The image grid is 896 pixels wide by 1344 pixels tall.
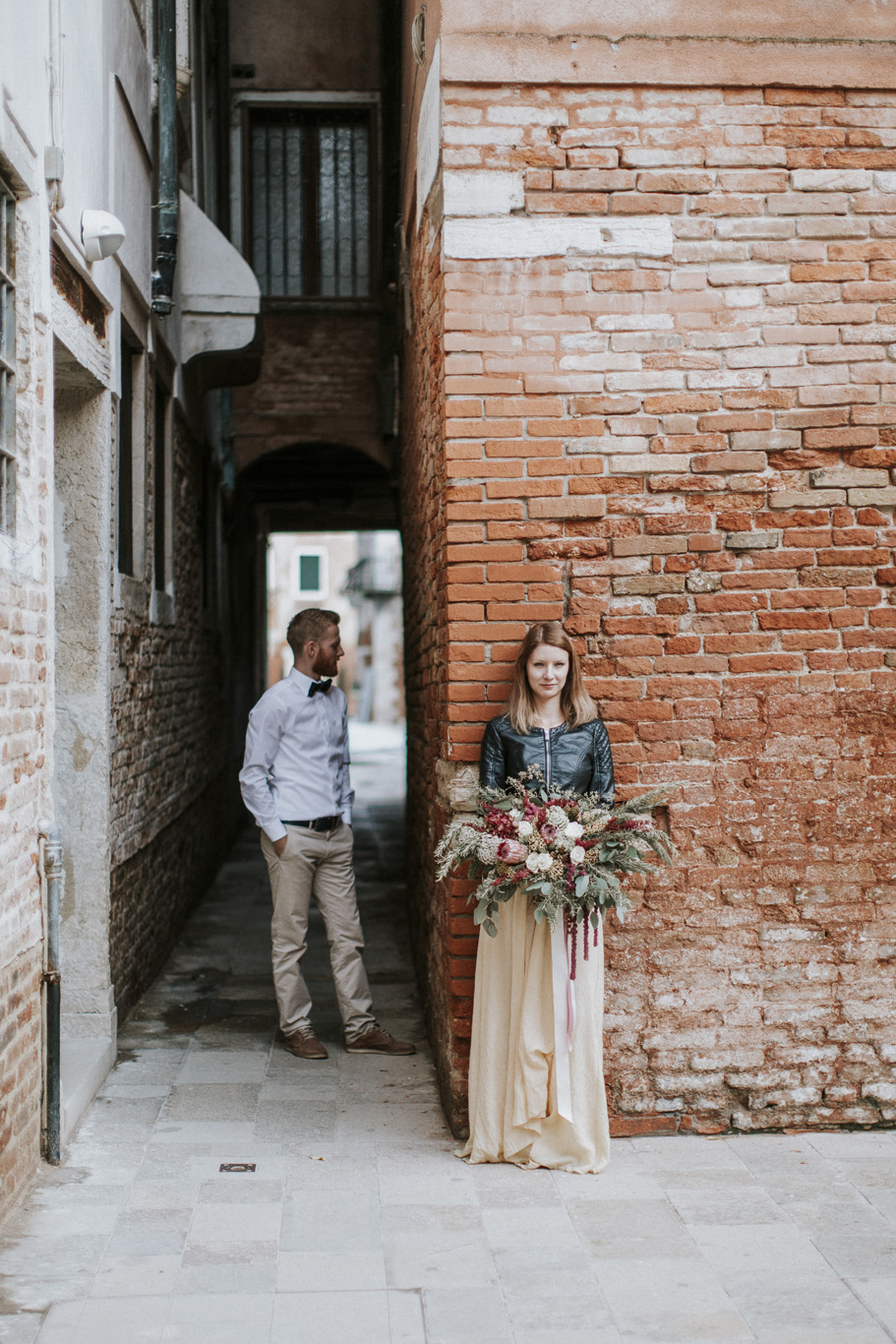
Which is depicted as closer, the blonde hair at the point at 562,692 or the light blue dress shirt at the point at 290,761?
the blonde hair at the point at 562,692

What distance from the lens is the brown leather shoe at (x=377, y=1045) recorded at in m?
5.86

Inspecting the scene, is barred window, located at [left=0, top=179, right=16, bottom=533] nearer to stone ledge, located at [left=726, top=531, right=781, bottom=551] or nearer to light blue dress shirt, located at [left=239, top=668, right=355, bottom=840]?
light blue dress shirt, located at [left=239, top=668, right=355, bottom=840]

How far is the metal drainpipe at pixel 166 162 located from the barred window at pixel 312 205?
397 cm

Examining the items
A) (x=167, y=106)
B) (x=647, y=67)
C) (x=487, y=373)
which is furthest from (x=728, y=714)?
(x=167, y=106)

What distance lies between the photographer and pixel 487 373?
4.73 m

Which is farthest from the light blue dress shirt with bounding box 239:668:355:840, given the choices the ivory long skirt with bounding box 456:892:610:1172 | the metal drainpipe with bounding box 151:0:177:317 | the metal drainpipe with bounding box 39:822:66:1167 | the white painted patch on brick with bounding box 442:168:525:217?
the metal drainpipe with bounding box 151:0:177:317

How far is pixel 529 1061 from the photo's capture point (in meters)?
4.39

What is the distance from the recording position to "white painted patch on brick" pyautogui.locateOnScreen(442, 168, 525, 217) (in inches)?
185

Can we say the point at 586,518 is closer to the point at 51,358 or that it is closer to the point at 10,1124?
the point at 51,358

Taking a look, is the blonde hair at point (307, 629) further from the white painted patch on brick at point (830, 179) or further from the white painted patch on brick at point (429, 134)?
the white painted patch on brick at point (830, 179)

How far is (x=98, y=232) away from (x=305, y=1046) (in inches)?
149

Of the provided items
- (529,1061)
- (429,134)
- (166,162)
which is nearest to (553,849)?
(529,1061)

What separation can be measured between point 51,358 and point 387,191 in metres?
6.42

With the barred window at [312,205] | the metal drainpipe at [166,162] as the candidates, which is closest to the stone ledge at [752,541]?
the metal drainpipe at [166,162]
